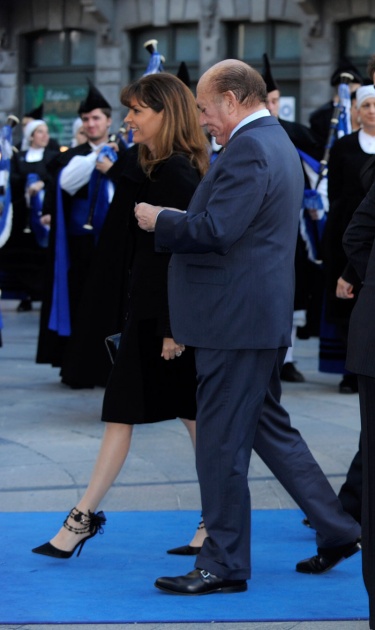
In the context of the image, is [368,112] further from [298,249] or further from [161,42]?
[161,42]

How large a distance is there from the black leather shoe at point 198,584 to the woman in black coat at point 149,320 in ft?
1.59

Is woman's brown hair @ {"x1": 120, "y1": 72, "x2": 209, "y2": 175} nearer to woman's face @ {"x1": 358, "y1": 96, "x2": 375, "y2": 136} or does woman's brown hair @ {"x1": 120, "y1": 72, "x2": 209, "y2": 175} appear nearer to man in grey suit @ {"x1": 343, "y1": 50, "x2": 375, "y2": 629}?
man in grey suit @ {"x1": 343, "y1": 50, "x2": 375, "y2": 629}

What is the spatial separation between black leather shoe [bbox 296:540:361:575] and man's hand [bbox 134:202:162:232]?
131 cm

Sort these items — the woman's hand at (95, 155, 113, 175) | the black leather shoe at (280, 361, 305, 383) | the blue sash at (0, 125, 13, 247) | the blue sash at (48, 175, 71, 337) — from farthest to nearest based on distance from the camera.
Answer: the black leather shoe at (280, 361, 305, 383), the blue sash at (48, 175, 71, 337), the blue sash at (0, 125, 13, 247), the woman's hand at (95, 155, 113, 175)

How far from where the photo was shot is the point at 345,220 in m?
8.41

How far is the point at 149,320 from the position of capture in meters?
5.18

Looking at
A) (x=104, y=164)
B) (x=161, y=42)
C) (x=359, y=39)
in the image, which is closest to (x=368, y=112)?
(x=104, y=164)

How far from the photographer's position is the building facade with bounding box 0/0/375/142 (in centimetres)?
2248

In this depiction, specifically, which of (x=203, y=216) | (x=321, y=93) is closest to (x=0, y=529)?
(x=203, y=216)

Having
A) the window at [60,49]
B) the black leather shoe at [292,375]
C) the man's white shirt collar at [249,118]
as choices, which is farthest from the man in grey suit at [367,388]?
→ the window at [60,49]

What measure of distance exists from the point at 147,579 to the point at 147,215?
1.28 metres

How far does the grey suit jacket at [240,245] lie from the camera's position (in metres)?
4.53

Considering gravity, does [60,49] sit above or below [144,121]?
below

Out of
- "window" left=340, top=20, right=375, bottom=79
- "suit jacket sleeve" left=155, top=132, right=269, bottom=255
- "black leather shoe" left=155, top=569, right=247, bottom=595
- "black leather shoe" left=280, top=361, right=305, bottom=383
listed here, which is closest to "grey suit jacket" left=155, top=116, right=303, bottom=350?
"suit jacket sleeve" left=155, top=132, right=269, bottom=255
